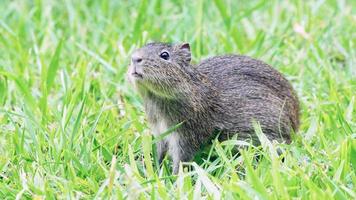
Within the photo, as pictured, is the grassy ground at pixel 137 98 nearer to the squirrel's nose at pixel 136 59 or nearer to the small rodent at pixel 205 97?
the small rodent at pixel 205 97

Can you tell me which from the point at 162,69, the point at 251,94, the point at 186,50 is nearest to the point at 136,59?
the point at 162,69

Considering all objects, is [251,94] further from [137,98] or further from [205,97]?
[137,98]

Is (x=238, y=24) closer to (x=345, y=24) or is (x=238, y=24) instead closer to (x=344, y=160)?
(x=345, y=24)

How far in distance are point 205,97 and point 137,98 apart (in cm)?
101

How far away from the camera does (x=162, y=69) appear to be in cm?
531

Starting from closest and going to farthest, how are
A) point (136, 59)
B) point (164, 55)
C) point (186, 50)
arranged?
1. point (136, 59)
2. point (164, 55)
3. point (186, 50)

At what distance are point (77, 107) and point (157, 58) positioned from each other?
1.04m

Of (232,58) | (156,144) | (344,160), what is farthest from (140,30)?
(344,160)

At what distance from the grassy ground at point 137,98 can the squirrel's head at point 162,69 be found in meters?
0.34

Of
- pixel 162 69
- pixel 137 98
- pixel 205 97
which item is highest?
pixel 162 69

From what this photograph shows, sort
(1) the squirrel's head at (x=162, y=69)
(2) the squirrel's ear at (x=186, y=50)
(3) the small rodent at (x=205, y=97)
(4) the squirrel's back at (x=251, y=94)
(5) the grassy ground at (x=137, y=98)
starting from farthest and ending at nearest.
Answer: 1. (4) the squirrel's back at (x=251, y=94)
2. (2) the squirrel's ear at (x=186, y=50)
3. (3) the small rodent at (x=205, y=97)
4. (1) the squirrel's head at (x=162, y=69)
5. (5) the grassy ground at (x=137, y=98)

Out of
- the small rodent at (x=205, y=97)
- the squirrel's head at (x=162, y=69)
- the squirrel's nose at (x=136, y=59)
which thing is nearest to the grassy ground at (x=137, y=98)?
the small rodent at (x=205, y=97)

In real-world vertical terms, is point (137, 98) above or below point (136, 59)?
below

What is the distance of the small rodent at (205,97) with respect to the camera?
5.34 metres
